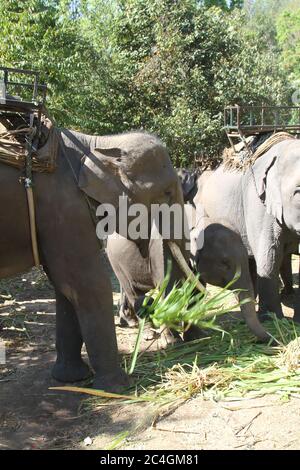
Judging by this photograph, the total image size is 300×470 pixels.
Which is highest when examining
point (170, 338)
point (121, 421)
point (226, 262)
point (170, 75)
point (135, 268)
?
point (170, 75)

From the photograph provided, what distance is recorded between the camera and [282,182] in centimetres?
496

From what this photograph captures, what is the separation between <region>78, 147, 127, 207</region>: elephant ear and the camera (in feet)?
11.9

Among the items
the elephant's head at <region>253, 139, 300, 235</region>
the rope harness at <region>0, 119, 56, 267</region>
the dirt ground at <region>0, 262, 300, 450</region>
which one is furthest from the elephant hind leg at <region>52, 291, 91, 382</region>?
the elephant's head at <region>253, 139, 300, 235</region>

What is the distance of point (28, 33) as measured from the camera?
9.55m

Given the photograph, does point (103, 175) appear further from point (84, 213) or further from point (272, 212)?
point (272, 212)

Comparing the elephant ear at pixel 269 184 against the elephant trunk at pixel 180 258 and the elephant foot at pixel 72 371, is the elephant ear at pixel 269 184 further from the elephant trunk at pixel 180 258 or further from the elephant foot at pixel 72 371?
the elephant foot at pixel 72 371

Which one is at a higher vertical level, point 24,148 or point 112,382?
point 24,148

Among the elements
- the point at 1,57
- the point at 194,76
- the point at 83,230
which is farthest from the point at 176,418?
the point at 194,76

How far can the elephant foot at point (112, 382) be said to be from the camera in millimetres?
3781

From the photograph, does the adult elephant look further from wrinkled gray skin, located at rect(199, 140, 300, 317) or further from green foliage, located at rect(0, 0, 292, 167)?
green foliage, located at rect(0, 0, 292, 167)

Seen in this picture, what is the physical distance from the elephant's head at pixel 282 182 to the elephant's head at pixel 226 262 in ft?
2.22

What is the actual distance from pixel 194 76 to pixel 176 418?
36.5 feet

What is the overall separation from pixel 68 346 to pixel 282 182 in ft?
7.85

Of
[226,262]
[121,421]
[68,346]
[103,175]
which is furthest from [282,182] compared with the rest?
[121,421]
